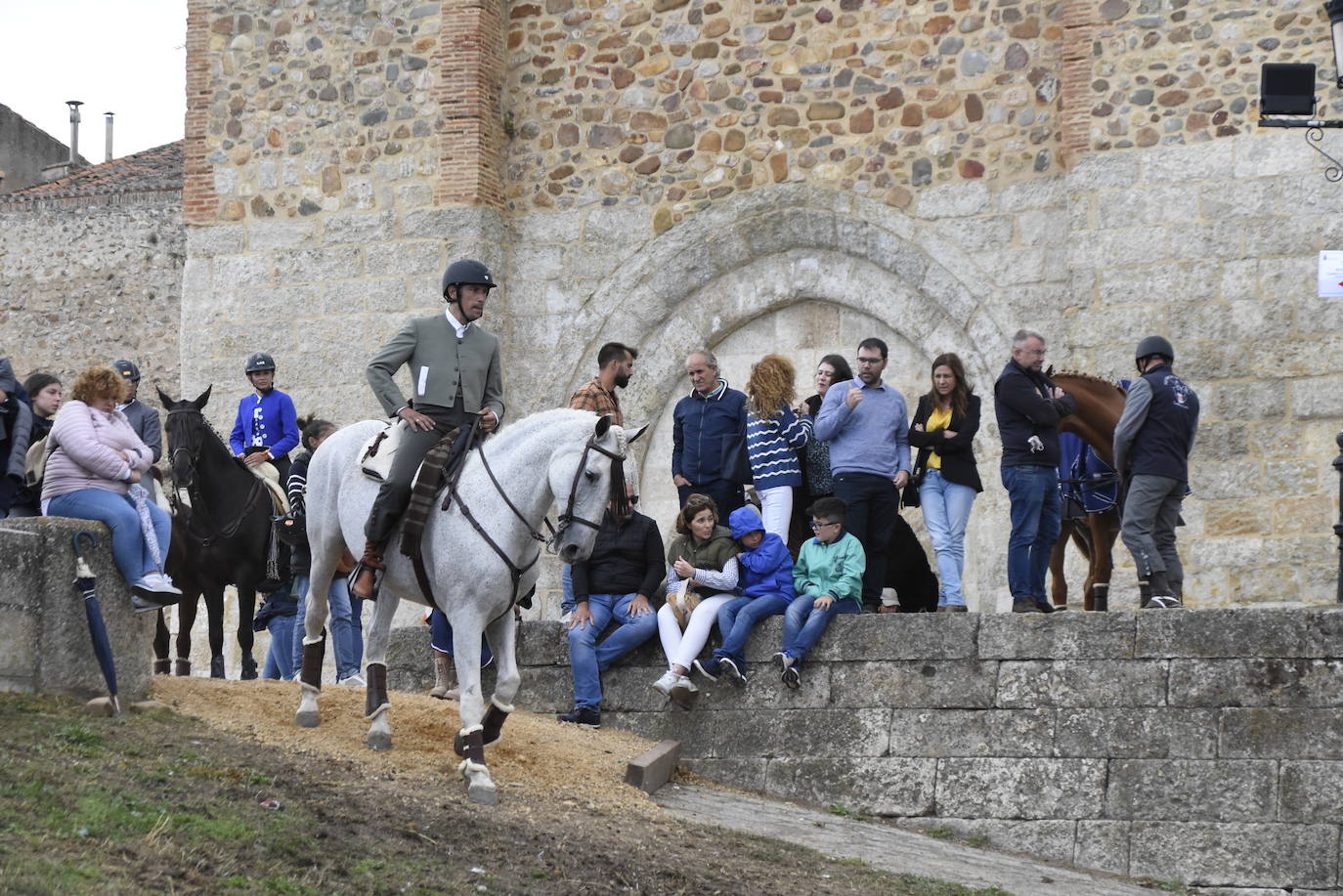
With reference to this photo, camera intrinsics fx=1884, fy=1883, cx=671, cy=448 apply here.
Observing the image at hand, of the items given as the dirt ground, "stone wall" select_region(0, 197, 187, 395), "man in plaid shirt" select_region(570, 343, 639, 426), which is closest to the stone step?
the dirt ground

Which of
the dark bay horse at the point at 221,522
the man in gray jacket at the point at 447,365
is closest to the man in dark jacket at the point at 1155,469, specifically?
the man in gray jacket at the point at 447,365

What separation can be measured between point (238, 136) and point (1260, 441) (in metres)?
9.00

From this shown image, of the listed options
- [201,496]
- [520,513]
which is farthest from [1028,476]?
[201,496]

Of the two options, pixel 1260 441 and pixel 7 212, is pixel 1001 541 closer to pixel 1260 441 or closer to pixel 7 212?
pixel 1260 441

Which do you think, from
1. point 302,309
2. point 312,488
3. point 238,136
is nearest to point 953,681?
point 312,488

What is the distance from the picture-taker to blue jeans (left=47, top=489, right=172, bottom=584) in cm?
920

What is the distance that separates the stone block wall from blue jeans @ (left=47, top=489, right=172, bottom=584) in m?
0.05

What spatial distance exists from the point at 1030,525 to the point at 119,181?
23894mm

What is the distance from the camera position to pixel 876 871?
8.93m

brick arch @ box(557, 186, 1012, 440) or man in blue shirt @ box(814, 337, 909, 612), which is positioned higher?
brick arch @ box(557, 186, 1012, 440)

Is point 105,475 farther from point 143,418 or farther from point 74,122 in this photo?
point 74,122

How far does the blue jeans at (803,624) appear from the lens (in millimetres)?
10641

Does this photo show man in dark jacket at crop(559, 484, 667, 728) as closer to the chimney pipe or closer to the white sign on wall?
the white sign on wall

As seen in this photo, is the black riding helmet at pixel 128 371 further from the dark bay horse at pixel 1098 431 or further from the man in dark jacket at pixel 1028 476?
the dark bay horse at pixel 1098 431
